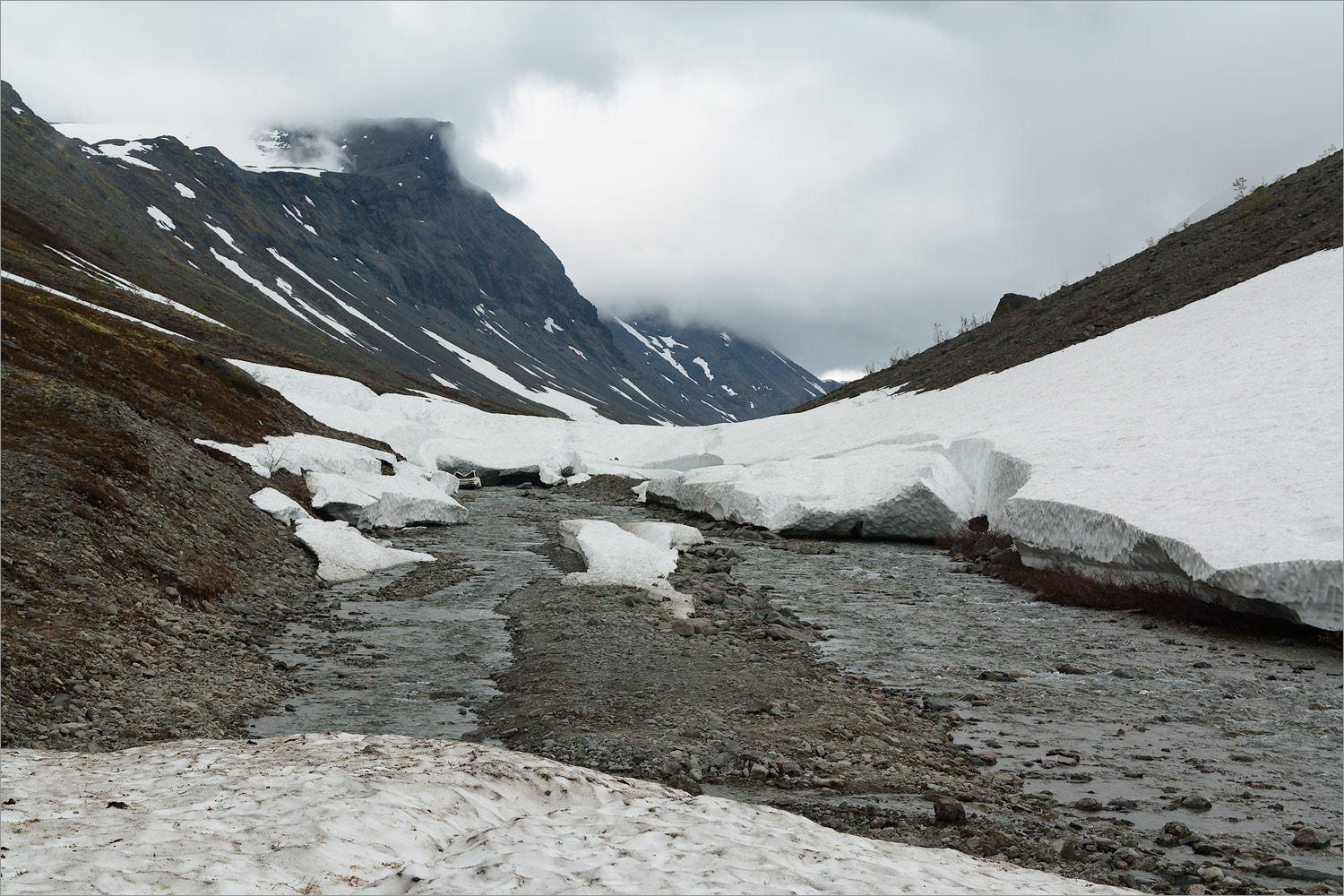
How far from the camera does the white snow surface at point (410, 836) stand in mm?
5205

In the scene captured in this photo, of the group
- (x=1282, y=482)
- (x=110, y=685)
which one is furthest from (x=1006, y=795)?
(x=1282, y=482)

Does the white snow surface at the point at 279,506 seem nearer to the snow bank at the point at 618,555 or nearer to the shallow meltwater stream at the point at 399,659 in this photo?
the shallow meltwater stream at the point at 399,659

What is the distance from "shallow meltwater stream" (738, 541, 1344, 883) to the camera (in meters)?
9.16

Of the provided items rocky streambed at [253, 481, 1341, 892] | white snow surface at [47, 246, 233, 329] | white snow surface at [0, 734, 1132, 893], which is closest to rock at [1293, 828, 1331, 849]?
rocky streambed at [253, 481, 1341, 892]

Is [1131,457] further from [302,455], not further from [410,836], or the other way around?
[302,455]

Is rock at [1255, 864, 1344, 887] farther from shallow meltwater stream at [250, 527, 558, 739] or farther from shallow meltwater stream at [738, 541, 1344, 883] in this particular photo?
shallow meltwater stream at [250, 527, 558, 739]

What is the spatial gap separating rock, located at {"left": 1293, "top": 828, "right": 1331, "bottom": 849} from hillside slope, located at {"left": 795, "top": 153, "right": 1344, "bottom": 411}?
38.8m

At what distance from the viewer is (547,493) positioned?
162 feet

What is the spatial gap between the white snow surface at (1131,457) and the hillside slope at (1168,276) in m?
2.83

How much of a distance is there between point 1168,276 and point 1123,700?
41427 mm

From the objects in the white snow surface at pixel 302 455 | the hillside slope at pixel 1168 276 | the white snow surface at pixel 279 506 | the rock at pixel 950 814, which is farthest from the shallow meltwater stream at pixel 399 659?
the hillside slope at pixel 1168 276

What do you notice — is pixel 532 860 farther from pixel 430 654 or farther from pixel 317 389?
pixel 317 389

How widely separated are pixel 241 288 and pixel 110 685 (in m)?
168

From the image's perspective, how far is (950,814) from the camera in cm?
852
